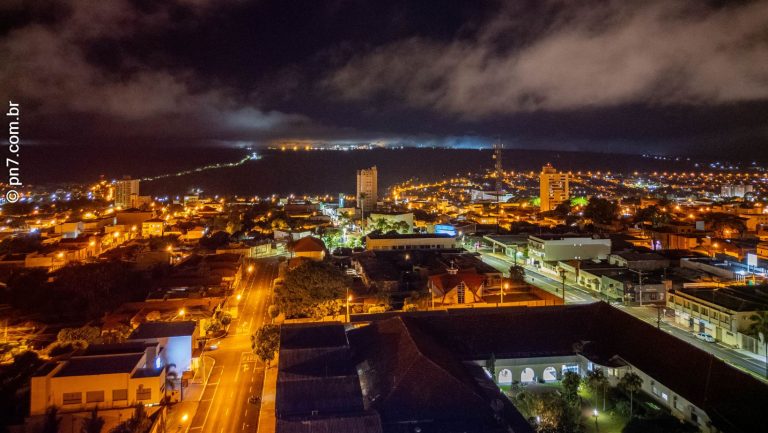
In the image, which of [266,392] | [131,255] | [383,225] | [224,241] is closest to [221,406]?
[266,392]

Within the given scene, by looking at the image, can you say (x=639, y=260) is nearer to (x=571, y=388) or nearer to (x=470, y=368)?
(x=571, y=388)

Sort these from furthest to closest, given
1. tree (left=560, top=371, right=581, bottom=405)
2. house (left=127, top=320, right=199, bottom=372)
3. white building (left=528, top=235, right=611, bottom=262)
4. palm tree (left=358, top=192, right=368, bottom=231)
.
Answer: palm tree (left=358, top=192, right=368, bottom=231), white building (left=528, top=235, right=611, bottom=262), house (left=127, top=320, right=199, bottom=372), tree (left=560, top=371, right=581, bottom=405)

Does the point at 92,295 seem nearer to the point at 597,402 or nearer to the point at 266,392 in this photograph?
the point at 266,392

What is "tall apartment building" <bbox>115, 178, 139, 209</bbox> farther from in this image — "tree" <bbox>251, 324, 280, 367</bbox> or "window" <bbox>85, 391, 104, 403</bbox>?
"window" <bbox>85, 391, 104, 403</bbox>

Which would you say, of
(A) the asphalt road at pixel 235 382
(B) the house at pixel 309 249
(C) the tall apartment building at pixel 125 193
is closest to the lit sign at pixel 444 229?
(B) the house at pixel 309 249

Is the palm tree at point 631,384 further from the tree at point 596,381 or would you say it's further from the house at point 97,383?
the house at point 97,383

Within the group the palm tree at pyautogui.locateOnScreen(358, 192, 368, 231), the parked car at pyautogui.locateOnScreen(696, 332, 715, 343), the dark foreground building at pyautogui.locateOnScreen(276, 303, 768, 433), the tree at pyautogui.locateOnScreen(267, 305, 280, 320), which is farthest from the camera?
the palm tree at pyautogui.locateOnScreen(358, 192, 368, 231)

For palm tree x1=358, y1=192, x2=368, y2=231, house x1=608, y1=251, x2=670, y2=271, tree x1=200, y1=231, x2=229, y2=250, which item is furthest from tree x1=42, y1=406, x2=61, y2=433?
palm tree x1=358, y1=192, x2=368, y2=231

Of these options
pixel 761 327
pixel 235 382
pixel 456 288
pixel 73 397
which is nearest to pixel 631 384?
pixel 761 327
